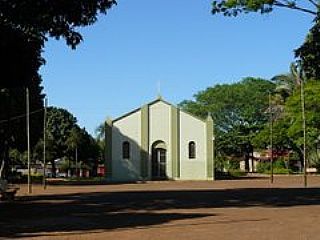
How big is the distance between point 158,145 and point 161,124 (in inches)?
89.9

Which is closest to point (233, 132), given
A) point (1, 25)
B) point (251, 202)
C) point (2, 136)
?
point (2, 136)

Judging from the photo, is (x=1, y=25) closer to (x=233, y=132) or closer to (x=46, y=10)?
(x=46, y=10)

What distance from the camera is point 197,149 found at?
77.8 meters

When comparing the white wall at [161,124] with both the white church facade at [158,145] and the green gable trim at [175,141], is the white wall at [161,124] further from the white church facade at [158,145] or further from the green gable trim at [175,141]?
the green gable trim at [175,141]

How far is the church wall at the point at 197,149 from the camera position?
254 feet

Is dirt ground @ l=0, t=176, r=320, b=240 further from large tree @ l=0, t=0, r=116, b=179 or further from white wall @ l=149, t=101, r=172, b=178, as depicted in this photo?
white wall @ l=149, t=101, r=172, b=178

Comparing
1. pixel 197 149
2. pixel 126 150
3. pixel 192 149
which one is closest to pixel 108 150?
pixel 126 150

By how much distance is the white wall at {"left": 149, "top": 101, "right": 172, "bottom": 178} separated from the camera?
7744 centimetres

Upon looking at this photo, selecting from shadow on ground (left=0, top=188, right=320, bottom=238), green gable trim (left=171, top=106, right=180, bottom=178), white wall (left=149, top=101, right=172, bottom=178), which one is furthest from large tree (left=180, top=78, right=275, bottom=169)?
shadow on ground (left=0, top=188, right=320, bottom=238)

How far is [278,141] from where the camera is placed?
89.8 metres

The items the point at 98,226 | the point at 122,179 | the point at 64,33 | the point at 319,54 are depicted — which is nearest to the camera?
the point at 98,226

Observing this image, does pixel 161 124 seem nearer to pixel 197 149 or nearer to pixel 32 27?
pixel 197 149

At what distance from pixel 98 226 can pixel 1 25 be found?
9.21 meters

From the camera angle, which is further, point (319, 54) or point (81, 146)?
point (81, 146)
